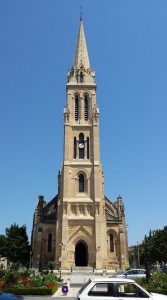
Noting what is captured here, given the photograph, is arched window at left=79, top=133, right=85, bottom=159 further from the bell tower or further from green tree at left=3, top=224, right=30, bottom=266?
green tree at left=3, top=224, right=30, bottom=266

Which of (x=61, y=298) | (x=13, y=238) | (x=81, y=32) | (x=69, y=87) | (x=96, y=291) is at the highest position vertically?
(x=81, y=32)

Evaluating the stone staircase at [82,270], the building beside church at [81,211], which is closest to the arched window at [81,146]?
the building beside church at [81,211]

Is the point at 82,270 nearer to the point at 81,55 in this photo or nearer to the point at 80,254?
the point at 80,254

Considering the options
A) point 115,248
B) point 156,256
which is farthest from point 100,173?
point 156,256

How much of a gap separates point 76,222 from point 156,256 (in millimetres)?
19179

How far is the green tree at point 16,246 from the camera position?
50.7m

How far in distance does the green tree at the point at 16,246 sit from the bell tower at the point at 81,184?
11897 mm

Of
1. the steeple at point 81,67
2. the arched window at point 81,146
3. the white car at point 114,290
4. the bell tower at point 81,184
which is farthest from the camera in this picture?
the steeple at point 81,67

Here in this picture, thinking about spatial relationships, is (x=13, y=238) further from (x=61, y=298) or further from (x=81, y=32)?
(x=81, y=32)

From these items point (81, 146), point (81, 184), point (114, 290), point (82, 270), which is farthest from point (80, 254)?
point (114, 290)

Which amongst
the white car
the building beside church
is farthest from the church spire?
the white car

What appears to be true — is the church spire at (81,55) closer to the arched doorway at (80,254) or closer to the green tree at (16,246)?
the arched doorway at (80,254)

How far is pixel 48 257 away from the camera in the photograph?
44719mm

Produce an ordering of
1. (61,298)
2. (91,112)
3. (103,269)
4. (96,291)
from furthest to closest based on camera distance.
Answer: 1. (91,112)
2. (103,269)
3. (61,298)
4. (96,291)
